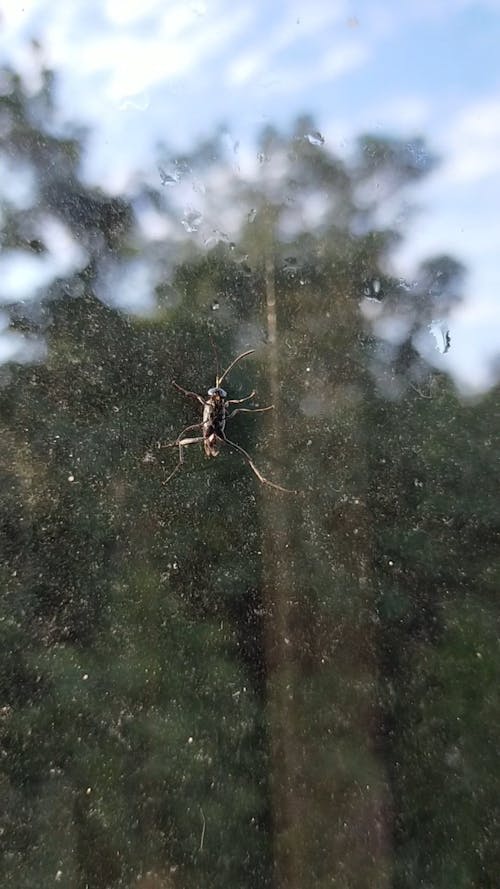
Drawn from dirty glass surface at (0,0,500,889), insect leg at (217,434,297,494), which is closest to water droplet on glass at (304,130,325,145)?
dirty glass surface at (0,0,500,889)

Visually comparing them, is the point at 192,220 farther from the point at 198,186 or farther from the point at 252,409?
the point at 252,409

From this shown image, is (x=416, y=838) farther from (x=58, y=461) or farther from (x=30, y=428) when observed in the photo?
(x=30, y=428)

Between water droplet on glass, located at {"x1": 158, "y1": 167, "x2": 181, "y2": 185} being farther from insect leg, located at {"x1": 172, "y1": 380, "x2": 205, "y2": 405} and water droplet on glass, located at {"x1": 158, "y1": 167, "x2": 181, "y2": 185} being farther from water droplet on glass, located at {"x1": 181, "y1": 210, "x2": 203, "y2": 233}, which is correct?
insect leg, located at {"x1": 172, "y1": 380, "x2": 205, "y2": 405}

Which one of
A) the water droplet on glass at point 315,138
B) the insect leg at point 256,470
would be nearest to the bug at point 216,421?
the insect leg at point 256,470

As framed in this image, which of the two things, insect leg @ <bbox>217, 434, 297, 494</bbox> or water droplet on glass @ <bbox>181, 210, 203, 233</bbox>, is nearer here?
insect leg @ <bbox>217, 434, 297, 494</bbox>

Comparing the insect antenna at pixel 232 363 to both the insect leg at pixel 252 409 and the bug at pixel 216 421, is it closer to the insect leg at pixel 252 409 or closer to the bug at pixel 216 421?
the bug at pixel 216 421
